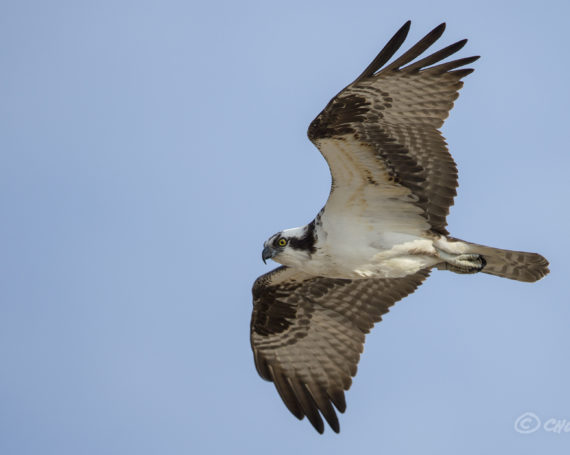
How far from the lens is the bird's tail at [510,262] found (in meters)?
10.5

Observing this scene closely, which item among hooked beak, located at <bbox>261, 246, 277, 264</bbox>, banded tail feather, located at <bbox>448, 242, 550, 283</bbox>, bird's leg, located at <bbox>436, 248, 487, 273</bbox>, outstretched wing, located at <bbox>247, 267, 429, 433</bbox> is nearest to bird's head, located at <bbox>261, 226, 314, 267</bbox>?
hooked beak, located at <bbox>261, 246, 277, 264</bbox>

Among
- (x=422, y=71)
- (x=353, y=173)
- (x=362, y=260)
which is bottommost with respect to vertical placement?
(x=362, y=260)

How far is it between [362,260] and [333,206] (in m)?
0.66

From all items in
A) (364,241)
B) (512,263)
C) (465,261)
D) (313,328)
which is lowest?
(313,328)

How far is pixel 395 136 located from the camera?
33.3 ft

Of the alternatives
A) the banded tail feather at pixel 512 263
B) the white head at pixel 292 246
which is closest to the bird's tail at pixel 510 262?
the banded tail feather at pixel 512 263

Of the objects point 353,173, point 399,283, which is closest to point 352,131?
point 353,173

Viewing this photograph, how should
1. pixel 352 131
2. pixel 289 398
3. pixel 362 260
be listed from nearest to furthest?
pixel 352 131
pixel 362 260
pixel 289 398

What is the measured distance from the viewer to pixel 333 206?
1059 centimetres

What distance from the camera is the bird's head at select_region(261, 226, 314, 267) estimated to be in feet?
35.1

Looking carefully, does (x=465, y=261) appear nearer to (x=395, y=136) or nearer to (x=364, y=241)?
(x=364, y=241)

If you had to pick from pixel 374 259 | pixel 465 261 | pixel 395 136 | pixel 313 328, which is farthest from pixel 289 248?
pixel 465 261

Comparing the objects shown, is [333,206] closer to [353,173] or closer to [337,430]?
[353,173]

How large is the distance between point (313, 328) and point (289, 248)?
5.16 ft
